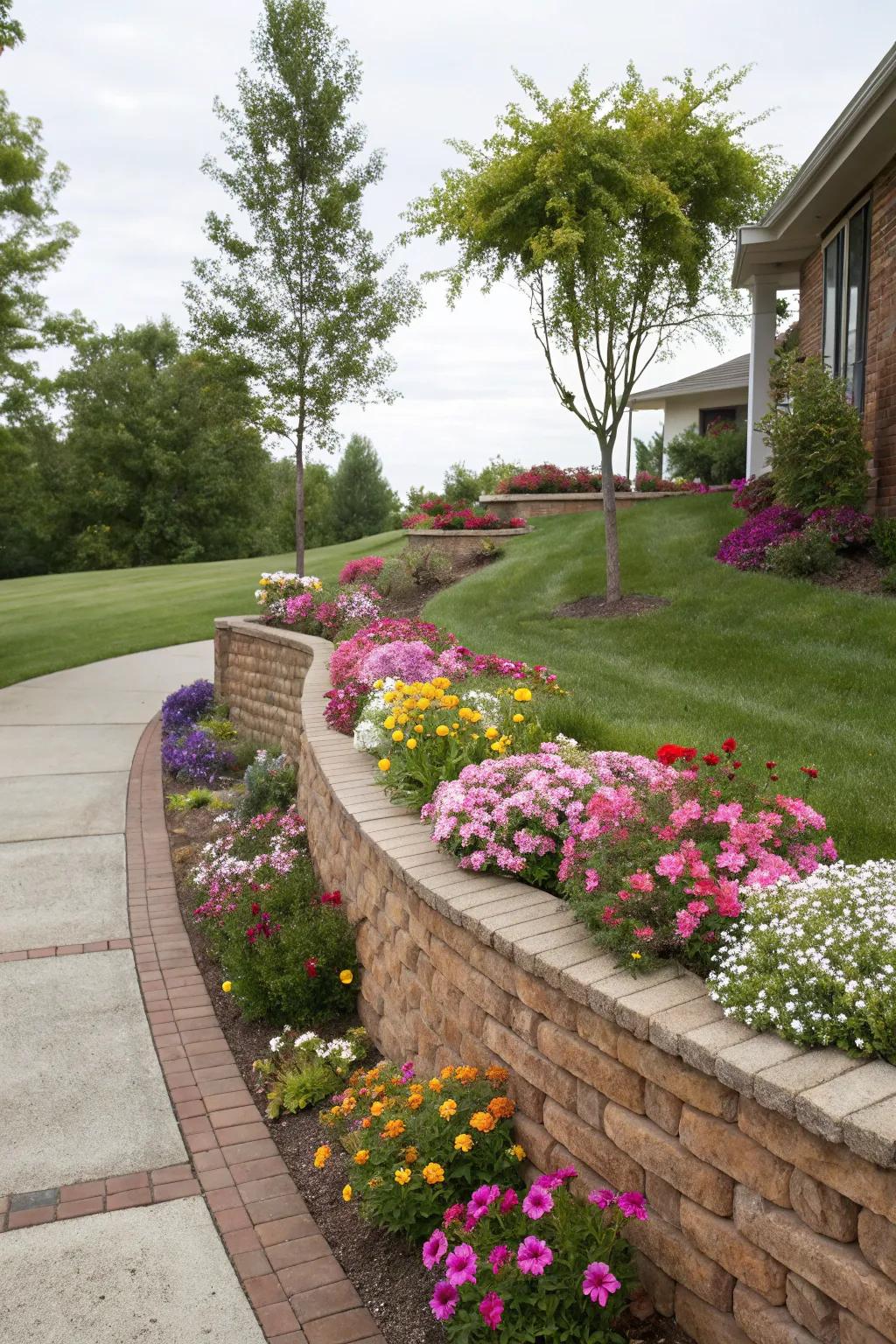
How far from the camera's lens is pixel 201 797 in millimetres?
8086

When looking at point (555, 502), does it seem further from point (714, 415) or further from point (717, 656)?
point (714, 415)

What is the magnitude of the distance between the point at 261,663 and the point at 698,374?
21.1m

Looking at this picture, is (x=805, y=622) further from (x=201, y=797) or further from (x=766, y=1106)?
(x=766, y=1106)

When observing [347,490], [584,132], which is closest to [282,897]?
[584,132]

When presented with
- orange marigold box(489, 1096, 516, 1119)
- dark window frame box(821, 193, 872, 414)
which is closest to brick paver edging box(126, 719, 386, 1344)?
orange marigold box(489, 1096, 516, 1119)

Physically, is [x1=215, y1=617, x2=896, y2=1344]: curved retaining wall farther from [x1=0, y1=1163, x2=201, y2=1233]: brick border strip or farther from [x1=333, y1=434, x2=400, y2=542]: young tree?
[x1=333, y1=434, x2=400, y2=542]: young tree

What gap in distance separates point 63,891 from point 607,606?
5.97m

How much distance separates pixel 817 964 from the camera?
7.47 ft

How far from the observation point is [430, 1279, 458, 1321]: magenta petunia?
2506 mm

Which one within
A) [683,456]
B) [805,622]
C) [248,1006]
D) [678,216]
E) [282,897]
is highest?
[678,216]

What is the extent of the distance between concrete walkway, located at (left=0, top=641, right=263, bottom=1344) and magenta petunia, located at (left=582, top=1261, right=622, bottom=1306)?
1.05 metres

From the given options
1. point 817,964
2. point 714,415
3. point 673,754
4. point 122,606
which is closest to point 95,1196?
point 673,754

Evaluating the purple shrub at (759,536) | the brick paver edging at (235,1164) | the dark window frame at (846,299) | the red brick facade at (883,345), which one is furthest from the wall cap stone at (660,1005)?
the dark window frame at (846,299)

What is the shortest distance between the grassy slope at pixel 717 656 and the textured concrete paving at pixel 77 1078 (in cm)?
244
